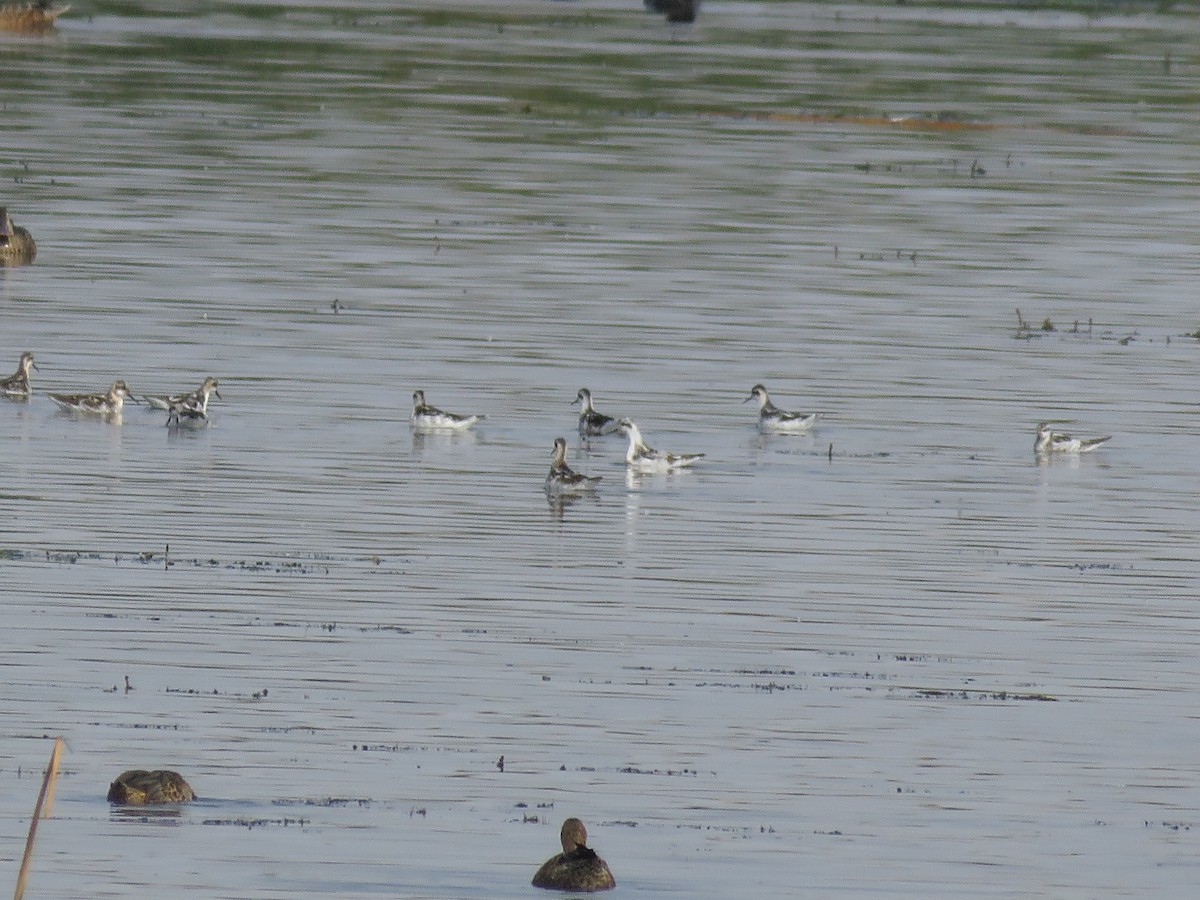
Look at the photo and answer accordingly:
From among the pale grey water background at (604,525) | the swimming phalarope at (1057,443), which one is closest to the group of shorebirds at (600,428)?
the pale grey water background at (604,525)

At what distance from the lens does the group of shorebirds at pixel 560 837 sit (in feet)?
45.2

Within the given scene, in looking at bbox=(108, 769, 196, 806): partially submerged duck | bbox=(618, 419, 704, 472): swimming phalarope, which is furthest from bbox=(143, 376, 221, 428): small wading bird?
bbox=(108, 769, 196, 806): partially submerged duck

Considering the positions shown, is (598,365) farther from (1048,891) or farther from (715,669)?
(1048,891)

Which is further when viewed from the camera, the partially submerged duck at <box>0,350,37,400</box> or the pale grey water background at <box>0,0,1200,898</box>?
the partially submerged duck at <box>0,350,37,400</box>

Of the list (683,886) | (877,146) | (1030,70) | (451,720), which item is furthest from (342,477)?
(1030,70)

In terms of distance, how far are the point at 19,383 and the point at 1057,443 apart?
365 inches

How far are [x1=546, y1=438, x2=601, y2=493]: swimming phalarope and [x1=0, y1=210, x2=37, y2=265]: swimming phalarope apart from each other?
13.8m

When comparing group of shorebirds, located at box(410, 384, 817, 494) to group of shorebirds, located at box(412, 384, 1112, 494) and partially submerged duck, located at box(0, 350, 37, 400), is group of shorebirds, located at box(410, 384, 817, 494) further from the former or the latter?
partially submerged duck, located at box(0, 350, 37, 400)

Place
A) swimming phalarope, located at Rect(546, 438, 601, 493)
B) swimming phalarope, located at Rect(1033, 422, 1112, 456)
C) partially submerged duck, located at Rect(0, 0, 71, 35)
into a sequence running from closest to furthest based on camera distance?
swimming phalarope, located at Rect(546, 438, 601, 493) → swimming phalarope, located at Rect(1033, 422, 1112, 456) → partially submerged duck, located at Rect(0, 0, 71, 35)

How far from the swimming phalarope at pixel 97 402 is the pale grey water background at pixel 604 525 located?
10.6 inches

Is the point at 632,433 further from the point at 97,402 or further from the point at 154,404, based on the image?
the point at 97,402

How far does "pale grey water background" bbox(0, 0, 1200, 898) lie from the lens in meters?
15.4

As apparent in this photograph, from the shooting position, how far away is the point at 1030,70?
7662 centimetres

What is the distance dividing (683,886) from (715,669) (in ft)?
14.1
